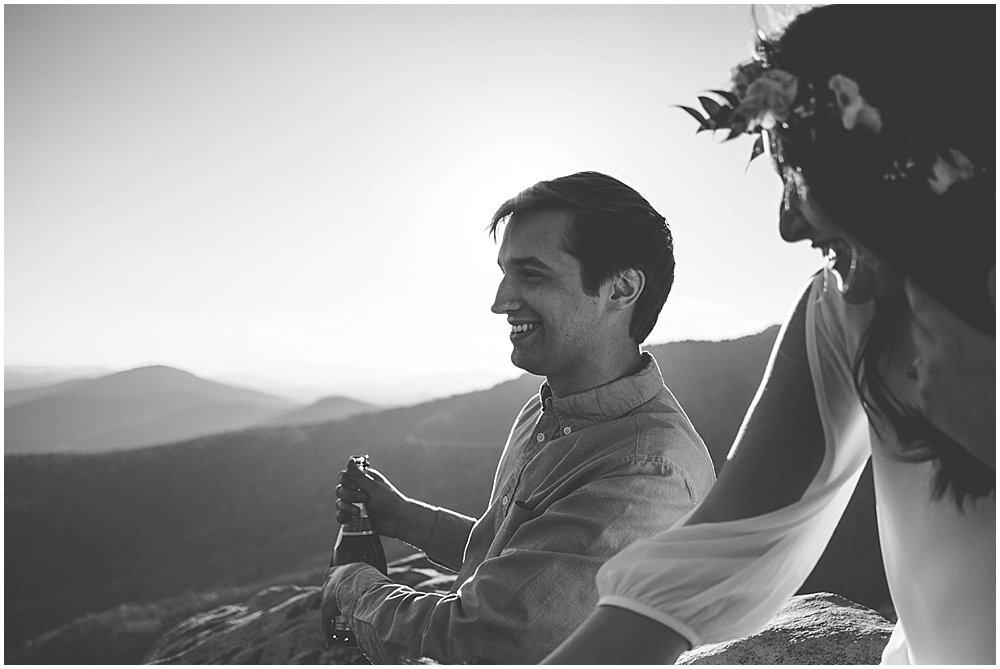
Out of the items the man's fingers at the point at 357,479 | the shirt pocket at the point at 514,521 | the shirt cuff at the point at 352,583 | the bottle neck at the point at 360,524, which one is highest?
the man's fingers at the point at 357,479

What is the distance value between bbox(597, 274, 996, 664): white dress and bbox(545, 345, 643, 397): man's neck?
24.9 inches

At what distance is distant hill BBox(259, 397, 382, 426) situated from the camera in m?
7.43

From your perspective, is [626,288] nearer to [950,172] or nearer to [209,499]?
[950,172]

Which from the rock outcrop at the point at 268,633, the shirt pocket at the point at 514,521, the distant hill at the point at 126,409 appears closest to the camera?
the shirt pocket at the point at 514,521

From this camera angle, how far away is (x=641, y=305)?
176 cm

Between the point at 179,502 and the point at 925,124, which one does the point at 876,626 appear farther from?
the point at 179,502

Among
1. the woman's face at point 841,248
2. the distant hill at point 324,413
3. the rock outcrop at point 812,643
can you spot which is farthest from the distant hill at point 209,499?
the woman's face at point 841,248

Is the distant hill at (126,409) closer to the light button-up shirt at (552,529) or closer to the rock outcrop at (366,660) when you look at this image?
the rock outcrop at (366,660)

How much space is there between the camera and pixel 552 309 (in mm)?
1683

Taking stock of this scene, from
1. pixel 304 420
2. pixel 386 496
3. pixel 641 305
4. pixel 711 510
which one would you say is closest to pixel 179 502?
pixel 304 420

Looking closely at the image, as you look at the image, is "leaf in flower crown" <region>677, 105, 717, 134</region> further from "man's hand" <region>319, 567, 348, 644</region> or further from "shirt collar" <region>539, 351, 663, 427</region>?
"man's hand" <region>319, 567, 348, 644</region>

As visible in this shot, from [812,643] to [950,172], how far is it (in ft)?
3.79

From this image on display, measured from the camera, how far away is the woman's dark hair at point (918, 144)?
834 mm

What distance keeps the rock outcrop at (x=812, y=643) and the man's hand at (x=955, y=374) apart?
2.47ft
